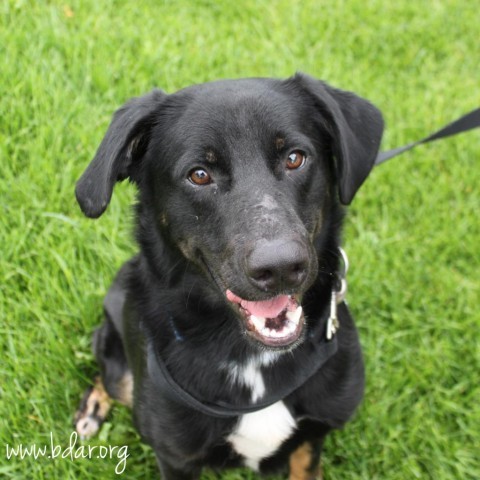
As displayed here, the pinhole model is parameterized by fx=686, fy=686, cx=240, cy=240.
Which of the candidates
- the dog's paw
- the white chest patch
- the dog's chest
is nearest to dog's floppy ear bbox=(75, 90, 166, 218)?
the dog's chest

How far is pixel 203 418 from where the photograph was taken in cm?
269

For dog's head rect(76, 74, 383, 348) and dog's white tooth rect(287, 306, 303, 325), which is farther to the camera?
dog's white tooth rect(287, 306, 303, 325)

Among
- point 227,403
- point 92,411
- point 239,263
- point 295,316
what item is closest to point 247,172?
point 239,263

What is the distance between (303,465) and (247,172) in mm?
1444

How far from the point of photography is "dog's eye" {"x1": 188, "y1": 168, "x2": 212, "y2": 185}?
94.5 inches

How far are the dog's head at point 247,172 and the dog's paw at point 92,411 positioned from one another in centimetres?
124

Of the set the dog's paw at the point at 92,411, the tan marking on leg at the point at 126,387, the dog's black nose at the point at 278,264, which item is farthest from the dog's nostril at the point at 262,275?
the dog's paw at the point at 92,411

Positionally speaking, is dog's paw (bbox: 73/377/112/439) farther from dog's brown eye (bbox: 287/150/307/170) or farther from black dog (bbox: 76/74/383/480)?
dog's brown eye (bbox: 287/150/307/170)

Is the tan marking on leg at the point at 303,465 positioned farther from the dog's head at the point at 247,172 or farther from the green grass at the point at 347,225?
the dog's head at the point at 247,172

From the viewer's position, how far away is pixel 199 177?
7.91ft

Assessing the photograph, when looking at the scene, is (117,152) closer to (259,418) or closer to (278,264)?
(278,264)

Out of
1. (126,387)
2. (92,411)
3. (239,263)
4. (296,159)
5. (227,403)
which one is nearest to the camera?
(239,263)

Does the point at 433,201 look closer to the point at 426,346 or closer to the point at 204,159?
the point at 426,346

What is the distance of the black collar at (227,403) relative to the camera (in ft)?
8.58
